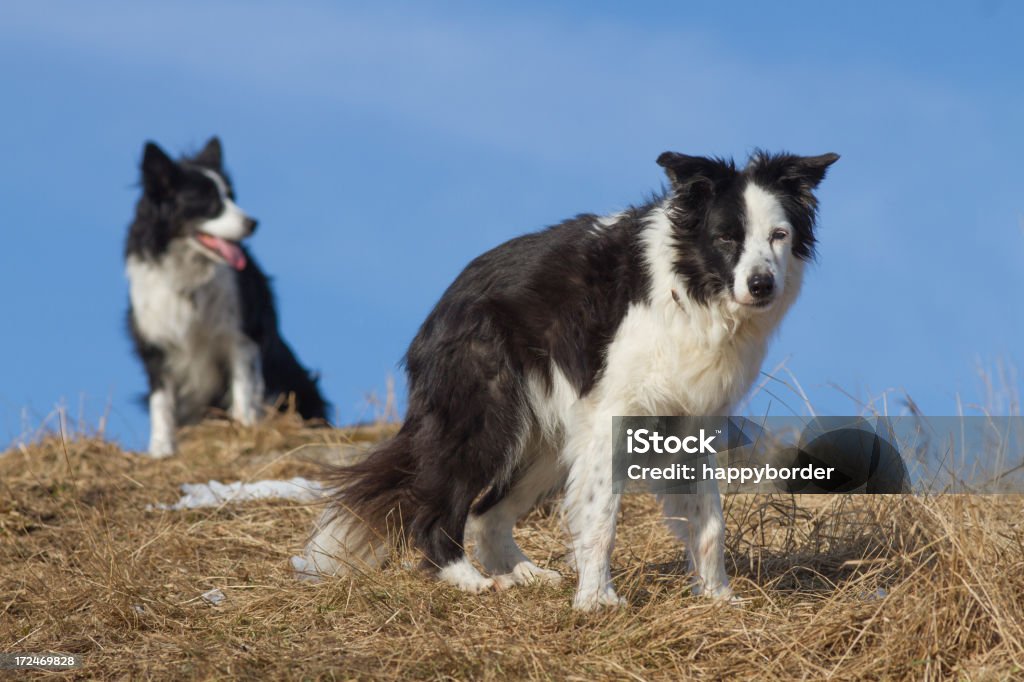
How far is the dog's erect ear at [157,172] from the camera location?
1072 centimetres

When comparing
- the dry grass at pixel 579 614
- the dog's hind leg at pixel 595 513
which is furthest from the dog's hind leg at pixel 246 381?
the dog's hind leg at pixel 595 513

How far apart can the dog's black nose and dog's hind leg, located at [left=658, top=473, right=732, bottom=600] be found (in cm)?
88

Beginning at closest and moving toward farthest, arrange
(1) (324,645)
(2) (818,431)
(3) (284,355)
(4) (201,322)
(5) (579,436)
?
1. (1) (324,645)
2. (5) (579,436)
3. (2) (818,431)
4. (4) (201,322)
5. (3) (284,355)

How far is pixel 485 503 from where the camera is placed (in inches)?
224

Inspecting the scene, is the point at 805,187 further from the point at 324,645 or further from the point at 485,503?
the point at 324,645

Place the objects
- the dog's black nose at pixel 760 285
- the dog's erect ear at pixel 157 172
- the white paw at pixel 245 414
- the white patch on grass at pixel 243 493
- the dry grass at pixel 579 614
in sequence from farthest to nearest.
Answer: the white paw at pixel 245 414 < the dog's erect ear at pixel 157 172 < the white patch on grass at pixel 243 493 < the dog's black nose at pixel 760 285 < the dry grass at pixel 579 614

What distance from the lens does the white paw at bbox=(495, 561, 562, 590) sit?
5.38 metres

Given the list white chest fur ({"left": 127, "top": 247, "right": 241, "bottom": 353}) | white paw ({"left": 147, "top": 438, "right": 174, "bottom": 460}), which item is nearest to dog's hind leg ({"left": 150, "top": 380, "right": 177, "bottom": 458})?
white paw ({"left": 147, "top": 438, "right": 174, "bottom": 460})

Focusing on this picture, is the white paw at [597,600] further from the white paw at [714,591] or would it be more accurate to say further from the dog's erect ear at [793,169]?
the dog's erect ear at [793,169]

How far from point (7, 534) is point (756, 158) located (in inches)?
190

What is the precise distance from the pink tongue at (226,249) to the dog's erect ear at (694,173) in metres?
7.07

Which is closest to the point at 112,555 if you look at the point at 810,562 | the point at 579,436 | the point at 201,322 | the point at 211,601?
the point at 211,601

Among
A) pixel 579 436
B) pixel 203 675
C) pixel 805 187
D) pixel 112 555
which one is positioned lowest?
pixel 203 675

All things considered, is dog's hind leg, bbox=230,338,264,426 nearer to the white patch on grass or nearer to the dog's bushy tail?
the white patch on grass
